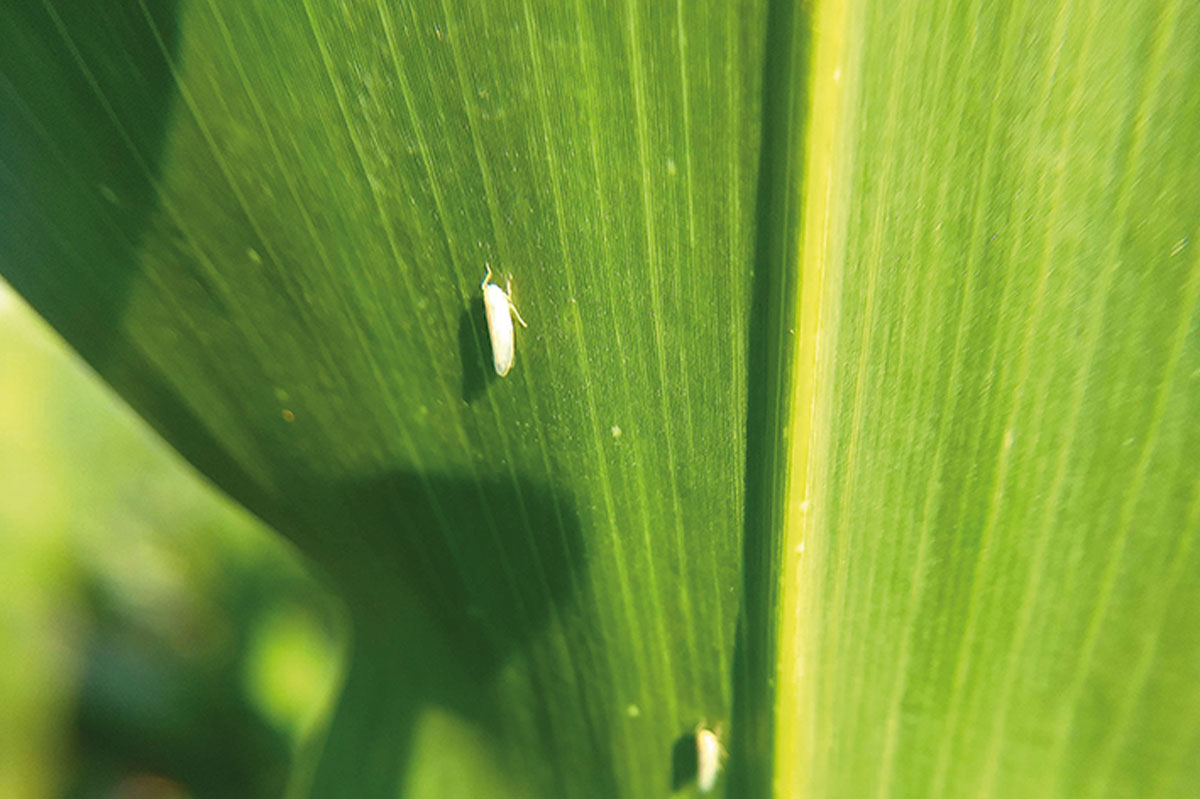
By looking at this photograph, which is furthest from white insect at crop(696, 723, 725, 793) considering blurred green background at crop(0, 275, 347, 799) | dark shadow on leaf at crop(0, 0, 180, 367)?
blurred green background at crop(0, 275, 347, 799)

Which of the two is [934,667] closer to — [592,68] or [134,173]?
Result: [592,68]

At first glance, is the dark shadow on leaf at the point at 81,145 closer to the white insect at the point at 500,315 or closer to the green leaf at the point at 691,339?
the green leaf at the point at 691,339

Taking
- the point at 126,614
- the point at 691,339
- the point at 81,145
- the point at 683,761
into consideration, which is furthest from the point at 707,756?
the point at 126,614

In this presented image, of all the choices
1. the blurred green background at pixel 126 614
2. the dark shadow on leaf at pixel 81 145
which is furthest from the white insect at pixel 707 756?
the blurred green background at pixel 126 614

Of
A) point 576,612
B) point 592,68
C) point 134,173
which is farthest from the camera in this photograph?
point 576,612

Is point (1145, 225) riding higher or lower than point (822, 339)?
higher

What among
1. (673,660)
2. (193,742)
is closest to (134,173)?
(673,660)

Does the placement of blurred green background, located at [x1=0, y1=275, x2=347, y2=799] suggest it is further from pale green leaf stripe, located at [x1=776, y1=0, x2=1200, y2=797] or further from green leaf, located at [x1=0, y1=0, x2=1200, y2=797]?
pale green leaf stripe, located at [x1=776, y1=0, x2=1200, y2=797]
